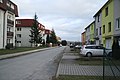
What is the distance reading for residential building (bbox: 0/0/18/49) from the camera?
45844mm

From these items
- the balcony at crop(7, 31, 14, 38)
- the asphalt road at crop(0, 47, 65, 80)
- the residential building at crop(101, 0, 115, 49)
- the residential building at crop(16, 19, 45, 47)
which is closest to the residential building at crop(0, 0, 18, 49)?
the balcony at crop(7, 31, 14, 38)

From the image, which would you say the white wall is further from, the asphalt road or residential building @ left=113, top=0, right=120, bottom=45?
the asphalt road

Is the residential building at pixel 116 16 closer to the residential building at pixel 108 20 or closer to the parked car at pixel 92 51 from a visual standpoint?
the residential building at pixel 108 20

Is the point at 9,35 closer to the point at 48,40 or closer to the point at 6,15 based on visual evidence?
the point at 6,15

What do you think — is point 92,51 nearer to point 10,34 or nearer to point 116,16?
point 116,16

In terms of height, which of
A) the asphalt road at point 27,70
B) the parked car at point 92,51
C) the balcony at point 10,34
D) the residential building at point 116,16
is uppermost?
the residential building at point 116,16

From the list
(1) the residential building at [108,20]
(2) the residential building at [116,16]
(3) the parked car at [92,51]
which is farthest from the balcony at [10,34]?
(2) the residential building at [116,16]

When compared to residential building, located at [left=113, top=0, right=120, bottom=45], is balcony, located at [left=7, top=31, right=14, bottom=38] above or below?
below

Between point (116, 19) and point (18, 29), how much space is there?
60251 mm

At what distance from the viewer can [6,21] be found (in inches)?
1924

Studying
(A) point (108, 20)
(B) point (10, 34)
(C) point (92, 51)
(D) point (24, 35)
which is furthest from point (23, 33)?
(C) point (92, 51)

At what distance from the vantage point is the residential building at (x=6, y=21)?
4584 centimetres

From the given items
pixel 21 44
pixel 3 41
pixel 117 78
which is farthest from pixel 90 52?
pixel 21 44

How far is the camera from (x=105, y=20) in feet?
114
